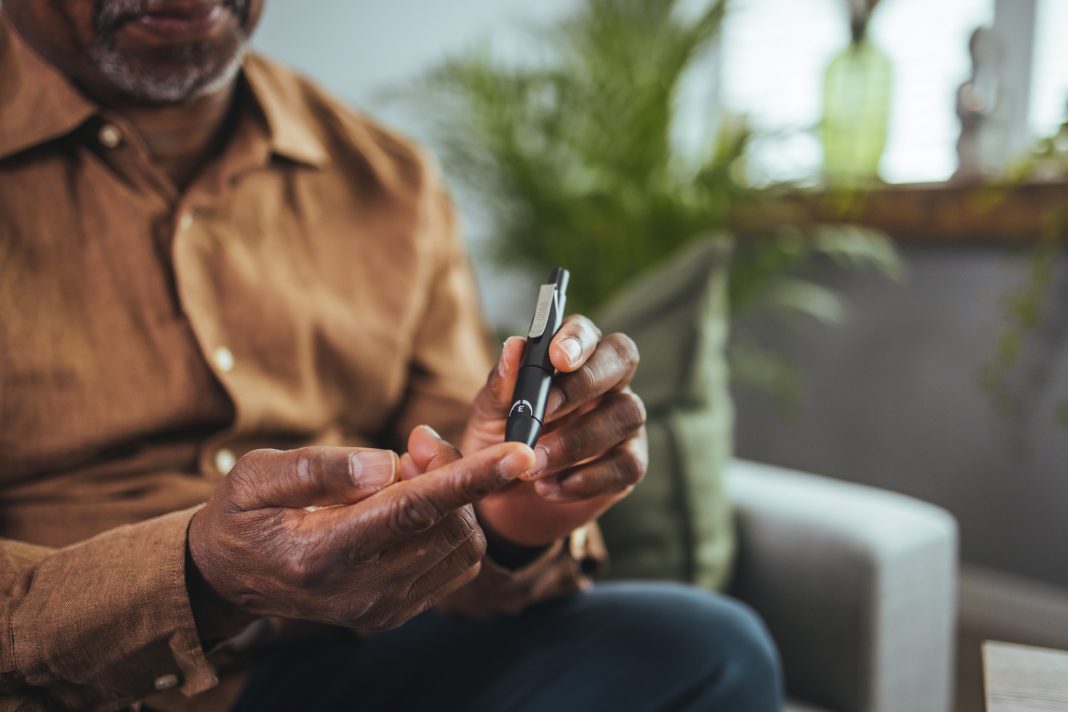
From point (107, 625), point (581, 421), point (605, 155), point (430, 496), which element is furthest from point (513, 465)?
point (605, 155)

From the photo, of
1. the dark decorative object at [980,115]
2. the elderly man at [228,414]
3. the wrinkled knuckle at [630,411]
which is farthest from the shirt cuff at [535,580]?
the dark decorative object at [980,115]

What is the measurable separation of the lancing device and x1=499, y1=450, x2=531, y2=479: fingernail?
0.13 ft

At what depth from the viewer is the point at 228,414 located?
2.68 feet

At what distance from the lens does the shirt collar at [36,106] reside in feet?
2.55

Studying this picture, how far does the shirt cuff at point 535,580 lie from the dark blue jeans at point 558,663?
25 mm

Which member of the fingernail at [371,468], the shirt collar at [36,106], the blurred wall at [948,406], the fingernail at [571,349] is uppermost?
the shirt collar at [36,106]

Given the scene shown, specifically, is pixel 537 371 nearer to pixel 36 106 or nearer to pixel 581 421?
pixel 581 421

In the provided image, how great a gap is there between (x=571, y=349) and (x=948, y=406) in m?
1.47

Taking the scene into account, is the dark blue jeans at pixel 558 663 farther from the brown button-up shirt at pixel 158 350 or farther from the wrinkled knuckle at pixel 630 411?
the wrinkled knuckle at pixel 630 411

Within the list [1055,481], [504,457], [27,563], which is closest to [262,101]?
[27,563]

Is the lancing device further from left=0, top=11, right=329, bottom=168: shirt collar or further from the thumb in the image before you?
left=0, top=11, right=329, bottom=168: shirt collar

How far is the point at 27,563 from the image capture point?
0.61 m

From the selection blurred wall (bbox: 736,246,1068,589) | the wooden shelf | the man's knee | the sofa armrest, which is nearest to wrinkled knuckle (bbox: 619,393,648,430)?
the man's knee

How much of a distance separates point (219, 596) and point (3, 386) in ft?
1.00
